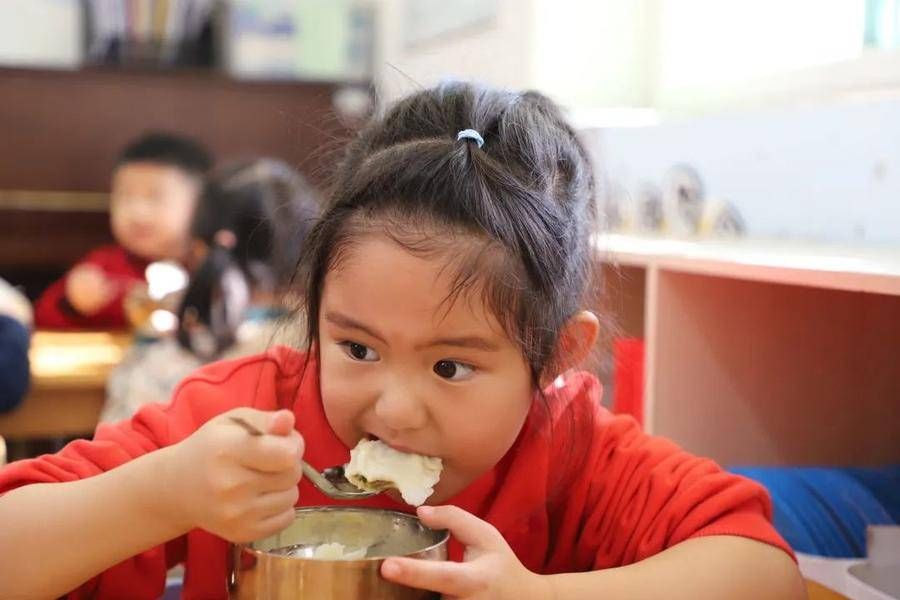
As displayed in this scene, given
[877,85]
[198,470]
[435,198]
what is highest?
[877,85]

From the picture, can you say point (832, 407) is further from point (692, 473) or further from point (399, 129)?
point (399, 129)

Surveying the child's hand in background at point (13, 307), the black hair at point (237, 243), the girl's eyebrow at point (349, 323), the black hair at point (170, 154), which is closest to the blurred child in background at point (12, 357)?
the child's hand in background at point (13, 307)

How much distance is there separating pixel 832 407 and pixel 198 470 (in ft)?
3.00

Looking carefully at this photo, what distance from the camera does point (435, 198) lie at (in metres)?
0.86

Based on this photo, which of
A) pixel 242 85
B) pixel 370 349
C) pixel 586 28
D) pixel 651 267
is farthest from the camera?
pixel 242 85

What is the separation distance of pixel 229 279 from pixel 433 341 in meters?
1.63

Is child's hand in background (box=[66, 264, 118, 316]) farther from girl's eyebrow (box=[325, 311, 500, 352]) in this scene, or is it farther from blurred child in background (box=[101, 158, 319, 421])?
girl's eyebrow (box=[325, 311, 500, 352])

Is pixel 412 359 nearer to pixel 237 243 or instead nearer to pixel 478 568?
pixel 478 568

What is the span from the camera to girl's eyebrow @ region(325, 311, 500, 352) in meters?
0.82

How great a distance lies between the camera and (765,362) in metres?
1.34

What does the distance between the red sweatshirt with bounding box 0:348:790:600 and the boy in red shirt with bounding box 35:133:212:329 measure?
1.81 m

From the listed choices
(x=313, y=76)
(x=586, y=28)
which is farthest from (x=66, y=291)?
(x=586, y=28)

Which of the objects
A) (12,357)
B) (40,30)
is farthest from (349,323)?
(40,30)

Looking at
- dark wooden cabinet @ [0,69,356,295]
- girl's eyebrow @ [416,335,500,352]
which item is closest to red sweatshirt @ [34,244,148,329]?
dark wooden cabinet @ [0,69,356,295]
